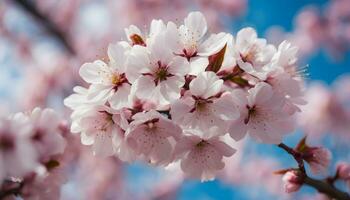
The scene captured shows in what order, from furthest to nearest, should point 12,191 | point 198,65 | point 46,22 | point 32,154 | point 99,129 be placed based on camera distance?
1. point 46,22
2. point 99,129
3. point 198,65
4. point 12,191
5. point 32,154

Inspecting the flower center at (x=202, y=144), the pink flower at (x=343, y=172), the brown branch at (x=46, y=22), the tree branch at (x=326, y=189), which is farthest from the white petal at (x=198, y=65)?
the brown branch at (x=46, y=22)

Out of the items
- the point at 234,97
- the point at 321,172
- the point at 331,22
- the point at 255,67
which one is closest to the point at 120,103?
the point at 234,97

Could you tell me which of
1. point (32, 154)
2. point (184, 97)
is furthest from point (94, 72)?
point (32, 154)

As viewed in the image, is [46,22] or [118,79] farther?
[46,22]

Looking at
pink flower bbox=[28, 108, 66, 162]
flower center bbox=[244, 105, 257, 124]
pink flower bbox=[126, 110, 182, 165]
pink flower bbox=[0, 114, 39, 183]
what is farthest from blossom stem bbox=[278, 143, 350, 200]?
pink flower bbox=[0, 114, 39, 183]

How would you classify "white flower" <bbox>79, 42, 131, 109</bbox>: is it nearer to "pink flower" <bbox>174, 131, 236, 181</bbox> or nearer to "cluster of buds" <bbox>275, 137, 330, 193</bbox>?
"pink flower" <bbox>174, 131, 236, 181</bbox>

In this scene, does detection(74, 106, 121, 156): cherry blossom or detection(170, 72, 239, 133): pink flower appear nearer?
detection(170, 72, 239, 133): pink flower

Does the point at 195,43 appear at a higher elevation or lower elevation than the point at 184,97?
higher

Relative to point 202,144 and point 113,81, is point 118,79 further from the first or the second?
point 202,144
